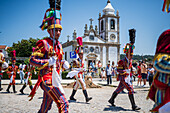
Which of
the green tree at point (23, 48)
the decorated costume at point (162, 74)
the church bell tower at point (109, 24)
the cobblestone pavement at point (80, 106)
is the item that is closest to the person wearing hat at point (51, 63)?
the decorated costume at point (162, 74)

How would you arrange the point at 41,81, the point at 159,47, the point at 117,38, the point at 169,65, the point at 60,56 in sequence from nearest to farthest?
the point at 169,65 → the point at 159,47 → the point at 41,81 → the point at 60,56 → the point at 117,38

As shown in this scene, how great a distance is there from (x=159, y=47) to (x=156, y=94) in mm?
612

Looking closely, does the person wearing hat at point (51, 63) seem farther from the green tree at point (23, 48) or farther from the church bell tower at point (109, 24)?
the green tree at point (23, 48)

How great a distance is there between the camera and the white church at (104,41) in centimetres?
4697

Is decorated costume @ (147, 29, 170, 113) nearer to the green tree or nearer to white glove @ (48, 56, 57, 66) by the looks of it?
white glove @ (48, 56, 57, 66)

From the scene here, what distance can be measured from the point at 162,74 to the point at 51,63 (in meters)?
1.93

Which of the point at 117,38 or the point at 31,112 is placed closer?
the point at 31,112

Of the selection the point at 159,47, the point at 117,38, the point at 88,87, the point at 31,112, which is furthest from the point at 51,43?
the point at 117,38

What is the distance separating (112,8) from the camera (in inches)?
1972

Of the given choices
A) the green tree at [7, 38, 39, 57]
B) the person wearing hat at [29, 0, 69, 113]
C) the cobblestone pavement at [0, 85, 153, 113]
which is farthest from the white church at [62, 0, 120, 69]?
the person wearing hat at [29, 0, 69, 113]

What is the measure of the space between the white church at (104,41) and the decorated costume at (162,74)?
142 feet

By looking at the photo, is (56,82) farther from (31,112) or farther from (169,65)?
(31,112)

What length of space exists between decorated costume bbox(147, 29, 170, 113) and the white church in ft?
142

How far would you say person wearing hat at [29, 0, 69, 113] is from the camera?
3508mm
